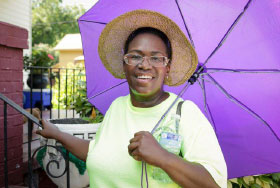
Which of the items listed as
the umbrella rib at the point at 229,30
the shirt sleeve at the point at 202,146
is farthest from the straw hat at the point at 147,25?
the shirt sleeve at the point at 202,146

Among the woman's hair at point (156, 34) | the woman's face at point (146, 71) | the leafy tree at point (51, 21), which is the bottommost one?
the woman's face at point (146, 71)

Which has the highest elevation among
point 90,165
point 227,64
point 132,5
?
point 132,5

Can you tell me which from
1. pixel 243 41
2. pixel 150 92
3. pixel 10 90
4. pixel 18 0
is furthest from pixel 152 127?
pixel 18 0

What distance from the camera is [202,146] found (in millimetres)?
1473

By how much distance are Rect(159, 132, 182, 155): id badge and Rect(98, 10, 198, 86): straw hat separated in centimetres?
64

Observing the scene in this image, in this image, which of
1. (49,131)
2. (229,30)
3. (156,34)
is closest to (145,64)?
(156,34)

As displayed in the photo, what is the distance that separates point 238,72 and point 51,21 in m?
46.5

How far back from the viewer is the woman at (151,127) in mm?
1439

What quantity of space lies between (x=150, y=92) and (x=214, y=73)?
681 millimetres

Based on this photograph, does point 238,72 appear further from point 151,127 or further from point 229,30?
point 151,127

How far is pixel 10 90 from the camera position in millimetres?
3482

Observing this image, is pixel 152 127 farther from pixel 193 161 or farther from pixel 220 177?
pixel 220 177

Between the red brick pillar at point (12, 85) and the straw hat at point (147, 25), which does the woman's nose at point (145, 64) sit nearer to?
the straw hat at point (147, 25)

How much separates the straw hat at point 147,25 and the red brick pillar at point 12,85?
1634 millimetres
